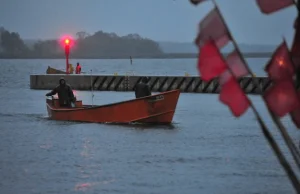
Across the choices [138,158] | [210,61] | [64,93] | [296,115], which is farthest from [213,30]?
[64,93]

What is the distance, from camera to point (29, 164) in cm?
1916

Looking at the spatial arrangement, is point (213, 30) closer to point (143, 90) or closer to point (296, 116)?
point (296, 116)

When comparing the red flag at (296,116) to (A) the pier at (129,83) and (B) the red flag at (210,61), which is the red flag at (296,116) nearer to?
(B) the red flag at (210,61)

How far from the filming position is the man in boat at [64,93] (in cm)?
2802

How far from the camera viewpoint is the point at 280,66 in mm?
4617

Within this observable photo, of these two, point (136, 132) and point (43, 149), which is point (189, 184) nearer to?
point (43, 149)

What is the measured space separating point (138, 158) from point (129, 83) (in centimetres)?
3692

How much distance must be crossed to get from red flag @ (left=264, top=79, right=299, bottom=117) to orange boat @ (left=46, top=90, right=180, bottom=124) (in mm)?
22412

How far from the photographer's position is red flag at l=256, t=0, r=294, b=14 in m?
4.53

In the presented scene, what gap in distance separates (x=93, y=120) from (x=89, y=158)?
8.95 m

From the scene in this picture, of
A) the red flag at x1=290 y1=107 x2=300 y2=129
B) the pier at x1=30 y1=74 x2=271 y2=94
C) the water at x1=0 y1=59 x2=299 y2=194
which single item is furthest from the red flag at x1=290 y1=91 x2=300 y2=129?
the pier at x1=30 y1=74 x2=271 y2=94

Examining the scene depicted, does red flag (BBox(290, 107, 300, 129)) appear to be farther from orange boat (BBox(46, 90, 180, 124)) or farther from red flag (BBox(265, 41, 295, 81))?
orange boat (BBox(46, 90, 180, 124))

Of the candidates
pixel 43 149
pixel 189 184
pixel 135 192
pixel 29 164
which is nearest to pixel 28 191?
pixel 135 192

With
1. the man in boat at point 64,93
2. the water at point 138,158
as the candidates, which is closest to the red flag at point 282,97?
the water at point 138,158
